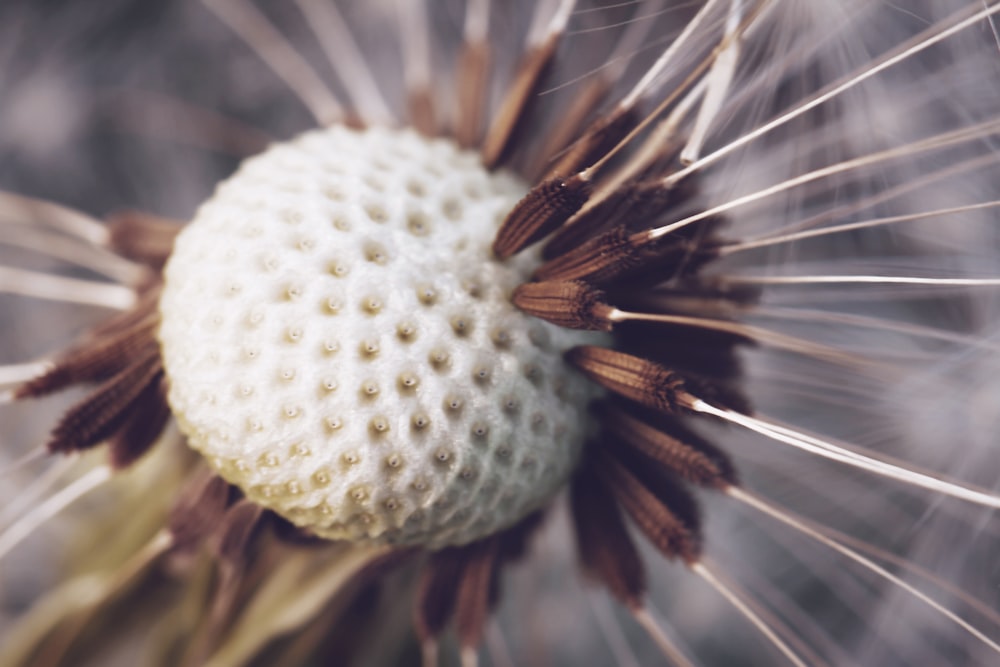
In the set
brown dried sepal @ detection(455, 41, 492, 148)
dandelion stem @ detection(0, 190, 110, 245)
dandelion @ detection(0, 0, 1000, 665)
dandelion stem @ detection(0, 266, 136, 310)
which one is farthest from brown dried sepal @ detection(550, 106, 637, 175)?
dandelion stem @ detection(0, 190, 110, 245)

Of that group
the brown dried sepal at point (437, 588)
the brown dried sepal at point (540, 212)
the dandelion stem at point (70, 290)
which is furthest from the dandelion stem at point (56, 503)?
the brown dried sepal at point (540, 212)

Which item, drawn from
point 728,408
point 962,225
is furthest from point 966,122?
point 728,408

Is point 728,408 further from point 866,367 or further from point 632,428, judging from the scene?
point 866,367

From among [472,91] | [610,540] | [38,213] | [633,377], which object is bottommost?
[610,540]

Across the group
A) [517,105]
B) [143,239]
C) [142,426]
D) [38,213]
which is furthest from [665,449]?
[38,213]

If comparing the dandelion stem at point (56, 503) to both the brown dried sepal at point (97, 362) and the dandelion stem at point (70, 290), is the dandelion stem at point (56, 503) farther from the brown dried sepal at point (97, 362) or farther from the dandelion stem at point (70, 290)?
the dandelion stem at point (70, 290)

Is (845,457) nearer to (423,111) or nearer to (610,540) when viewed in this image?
(610,540)
